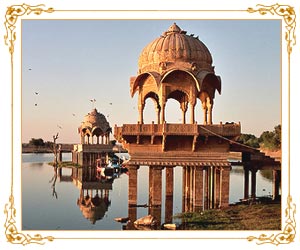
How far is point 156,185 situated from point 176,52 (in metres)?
4.57

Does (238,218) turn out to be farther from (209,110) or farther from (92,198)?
(92,198)

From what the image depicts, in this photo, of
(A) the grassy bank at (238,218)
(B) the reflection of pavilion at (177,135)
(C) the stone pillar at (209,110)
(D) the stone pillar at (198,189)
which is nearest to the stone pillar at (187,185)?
(D) the stone pillar at (198,189)

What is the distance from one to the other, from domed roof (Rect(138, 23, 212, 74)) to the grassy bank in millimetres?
4938

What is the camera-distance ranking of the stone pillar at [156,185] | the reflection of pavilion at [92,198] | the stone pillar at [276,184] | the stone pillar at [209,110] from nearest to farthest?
the stone pillar at [156,185]
the stone pillar at [209,110]
the reflection of pavilion at [92,198]
the stone pillar at [276,184]

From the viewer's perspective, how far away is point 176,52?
47.8ft

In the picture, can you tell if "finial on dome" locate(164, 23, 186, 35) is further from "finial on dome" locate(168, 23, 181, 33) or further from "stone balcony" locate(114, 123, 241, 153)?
"stone balcony" locate(114, 123, 241, 153)

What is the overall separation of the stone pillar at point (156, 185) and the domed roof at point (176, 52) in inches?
136

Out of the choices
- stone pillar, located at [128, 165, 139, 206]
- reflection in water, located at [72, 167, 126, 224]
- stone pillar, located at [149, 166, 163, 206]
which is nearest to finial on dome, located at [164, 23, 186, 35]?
stone pillar, located at [149, 166, 163, 206]

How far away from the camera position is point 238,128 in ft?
46.3

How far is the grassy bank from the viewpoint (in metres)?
11.5

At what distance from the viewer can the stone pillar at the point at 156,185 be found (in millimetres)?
14391

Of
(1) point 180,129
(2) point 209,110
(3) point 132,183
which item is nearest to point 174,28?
(2) point 209,110

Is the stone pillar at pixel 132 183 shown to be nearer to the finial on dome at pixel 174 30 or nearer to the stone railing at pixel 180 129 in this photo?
the stone railing at pixel 180 129
